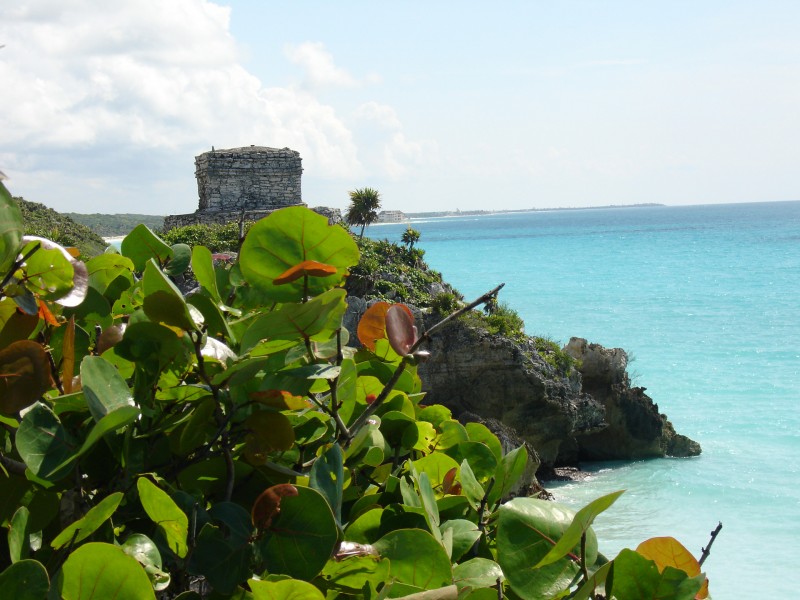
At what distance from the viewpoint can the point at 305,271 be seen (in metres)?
0.85

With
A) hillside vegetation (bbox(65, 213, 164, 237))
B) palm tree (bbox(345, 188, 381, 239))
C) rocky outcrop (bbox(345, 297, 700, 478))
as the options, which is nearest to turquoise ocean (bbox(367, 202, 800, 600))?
rocky outcrop (bbox(345, 297, 700, 478))

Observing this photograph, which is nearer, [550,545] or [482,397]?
[550,545]

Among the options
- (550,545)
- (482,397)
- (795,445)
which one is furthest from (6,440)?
(795,445)

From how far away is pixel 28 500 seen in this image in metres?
0.84

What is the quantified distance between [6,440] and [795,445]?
21.2 metres

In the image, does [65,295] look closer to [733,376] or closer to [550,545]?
[550,545]

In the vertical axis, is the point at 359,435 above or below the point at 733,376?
above

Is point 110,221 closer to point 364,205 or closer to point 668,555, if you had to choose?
point 364,205

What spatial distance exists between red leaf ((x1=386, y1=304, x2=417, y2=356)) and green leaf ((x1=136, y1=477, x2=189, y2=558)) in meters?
0.31

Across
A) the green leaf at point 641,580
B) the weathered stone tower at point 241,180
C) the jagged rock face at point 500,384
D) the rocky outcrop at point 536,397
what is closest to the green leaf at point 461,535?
the green leaf at point 641,580

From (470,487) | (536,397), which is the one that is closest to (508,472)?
(470,487)

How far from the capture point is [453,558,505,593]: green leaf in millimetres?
849

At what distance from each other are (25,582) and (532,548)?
496mm

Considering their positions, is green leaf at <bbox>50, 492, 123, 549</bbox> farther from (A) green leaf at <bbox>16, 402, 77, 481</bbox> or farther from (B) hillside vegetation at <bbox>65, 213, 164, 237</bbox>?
(B) hillside vegetation at <bbox>65, 213, 164, 237</bbox>
